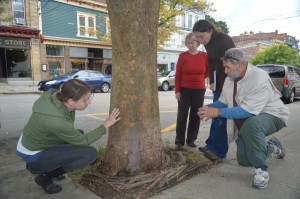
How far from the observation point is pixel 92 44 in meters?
24.2

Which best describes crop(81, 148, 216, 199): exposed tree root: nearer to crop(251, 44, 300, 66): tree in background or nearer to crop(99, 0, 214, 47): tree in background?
crop(99, 0, 214, 47): tree in background

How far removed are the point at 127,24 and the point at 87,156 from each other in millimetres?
1425

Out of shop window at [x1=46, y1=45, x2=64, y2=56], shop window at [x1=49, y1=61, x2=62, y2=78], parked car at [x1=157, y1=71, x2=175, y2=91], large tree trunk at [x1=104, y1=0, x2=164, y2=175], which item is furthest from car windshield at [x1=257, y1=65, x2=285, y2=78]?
shop window at [x1=46, y1=45, x2=64, y2=56]

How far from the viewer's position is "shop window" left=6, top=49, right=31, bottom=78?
1968 centimetres

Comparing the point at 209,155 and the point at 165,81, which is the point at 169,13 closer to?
the point at 165,81

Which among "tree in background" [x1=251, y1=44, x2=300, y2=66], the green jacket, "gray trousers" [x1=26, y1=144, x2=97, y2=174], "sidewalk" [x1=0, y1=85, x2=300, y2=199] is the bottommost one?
"sidewalk" [x1=0, y1=85, x2=300, y2=199]

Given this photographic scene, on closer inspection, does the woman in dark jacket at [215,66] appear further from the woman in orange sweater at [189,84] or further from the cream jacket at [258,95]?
the cream jacket at [258,95]

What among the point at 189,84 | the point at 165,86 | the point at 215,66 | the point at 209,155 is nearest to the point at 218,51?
the point at 215,66

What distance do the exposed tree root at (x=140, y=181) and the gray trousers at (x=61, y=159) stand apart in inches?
12.6

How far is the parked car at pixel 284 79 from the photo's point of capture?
443 inches

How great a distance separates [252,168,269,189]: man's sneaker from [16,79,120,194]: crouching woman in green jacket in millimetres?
1653

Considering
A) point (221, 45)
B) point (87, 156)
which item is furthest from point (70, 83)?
point (221, 45)

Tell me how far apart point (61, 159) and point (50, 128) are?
1.21ft

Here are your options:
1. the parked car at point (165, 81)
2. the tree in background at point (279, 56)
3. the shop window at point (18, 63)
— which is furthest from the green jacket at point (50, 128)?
the tree in background at point (279, 56)
